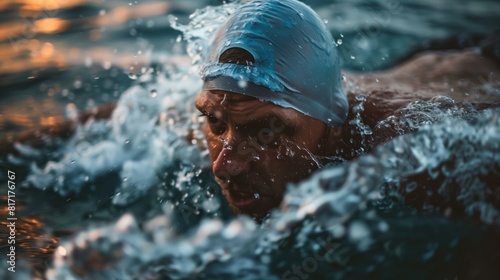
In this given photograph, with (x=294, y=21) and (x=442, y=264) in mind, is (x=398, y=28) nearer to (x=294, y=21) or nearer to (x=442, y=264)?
(x=294, y=21)

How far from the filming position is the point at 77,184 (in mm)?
3811

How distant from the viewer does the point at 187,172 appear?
376 cm

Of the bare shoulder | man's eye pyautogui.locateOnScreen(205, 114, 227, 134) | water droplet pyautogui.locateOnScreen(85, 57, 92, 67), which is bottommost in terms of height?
water droplet pyautogui.locateOnScreen(85, 57, 92, 67)

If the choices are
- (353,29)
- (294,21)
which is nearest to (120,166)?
(294,21)

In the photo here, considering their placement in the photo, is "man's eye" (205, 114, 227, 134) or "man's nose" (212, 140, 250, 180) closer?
"man's nose" (212, 140, 250, 180)

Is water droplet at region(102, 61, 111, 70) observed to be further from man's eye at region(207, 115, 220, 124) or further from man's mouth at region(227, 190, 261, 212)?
man's mouth at region(227, 190, 261, 212)

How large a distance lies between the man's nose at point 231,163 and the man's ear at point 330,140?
449 millimetres

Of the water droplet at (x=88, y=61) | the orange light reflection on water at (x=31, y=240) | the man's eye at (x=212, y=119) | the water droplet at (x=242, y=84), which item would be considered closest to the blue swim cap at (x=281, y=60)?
the water droplet at (x=242, y=84)

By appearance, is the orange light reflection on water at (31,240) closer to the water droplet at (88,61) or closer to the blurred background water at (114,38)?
the blurred background water at (114,38)

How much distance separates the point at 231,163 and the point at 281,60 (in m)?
0.50

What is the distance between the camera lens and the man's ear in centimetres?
292

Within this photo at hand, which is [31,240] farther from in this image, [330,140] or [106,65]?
[106,65]

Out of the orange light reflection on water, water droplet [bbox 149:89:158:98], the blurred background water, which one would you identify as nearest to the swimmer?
the orange light reflection on water

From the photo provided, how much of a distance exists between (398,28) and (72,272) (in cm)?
465
